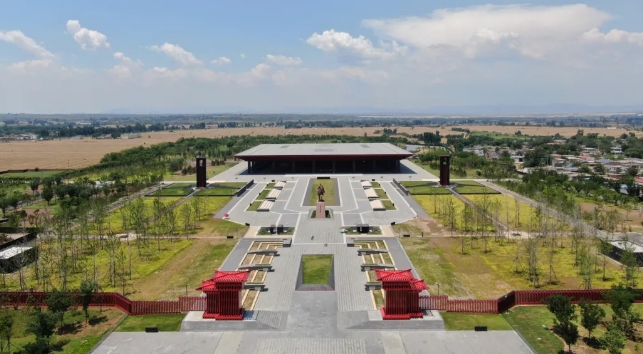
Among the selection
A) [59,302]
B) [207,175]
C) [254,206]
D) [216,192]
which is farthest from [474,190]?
[59,302]

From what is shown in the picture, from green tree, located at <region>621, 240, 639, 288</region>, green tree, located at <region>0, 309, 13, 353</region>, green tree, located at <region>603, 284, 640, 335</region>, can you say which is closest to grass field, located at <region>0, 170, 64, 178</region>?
green tree, located at <region>0, 309, 13, 353</region>

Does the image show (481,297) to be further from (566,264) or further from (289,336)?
(289,336)

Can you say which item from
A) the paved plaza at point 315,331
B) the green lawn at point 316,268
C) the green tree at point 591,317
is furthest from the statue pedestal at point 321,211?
the green tree at point 591,317

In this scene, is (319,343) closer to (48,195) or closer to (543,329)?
(543,329)

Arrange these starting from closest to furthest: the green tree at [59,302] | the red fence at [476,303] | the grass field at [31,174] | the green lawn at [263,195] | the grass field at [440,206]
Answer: the green tree at [59,302] < the red fence at [476,303] < the grass field at [440,206] < the green lawn at [263,195] < the grass field at [31,174]

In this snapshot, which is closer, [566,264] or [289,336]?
[289,336]

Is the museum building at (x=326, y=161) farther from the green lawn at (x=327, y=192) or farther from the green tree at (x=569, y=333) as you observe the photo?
the green tree at (x=569, y=333)

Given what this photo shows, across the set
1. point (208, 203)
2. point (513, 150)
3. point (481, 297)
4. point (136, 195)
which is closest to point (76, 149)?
point (136, 195)
